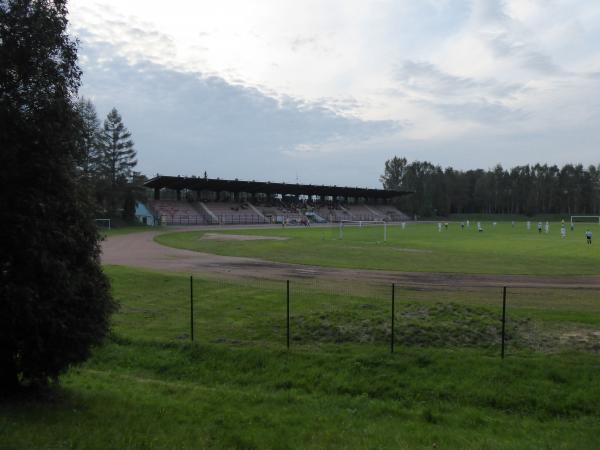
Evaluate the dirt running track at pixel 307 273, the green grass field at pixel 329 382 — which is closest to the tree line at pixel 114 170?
the dirt running track at pixel 307 273

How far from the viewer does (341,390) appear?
10047 millimetres

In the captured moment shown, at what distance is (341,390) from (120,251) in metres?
32.1

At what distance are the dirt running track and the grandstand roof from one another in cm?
5698

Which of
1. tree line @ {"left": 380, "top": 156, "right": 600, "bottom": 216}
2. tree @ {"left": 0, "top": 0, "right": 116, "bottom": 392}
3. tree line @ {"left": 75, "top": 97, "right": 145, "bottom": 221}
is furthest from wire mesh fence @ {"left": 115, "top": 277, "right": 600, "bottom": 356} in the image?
tree line @ {"left": 380, "top": 156, "right": 600, "bottom": 216}

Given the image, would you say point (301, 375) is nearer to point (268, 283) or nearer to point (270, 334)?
point (270, 334)

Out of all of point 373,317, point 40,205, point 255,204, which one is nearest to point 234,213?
point 255,204

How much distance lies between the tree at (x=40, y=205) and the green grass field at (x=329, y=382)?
1.12m

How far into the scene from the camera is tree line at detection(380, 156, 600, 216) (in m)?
148

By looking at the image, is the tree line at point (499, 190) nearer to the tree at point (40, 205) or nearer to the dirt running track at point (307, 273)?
the dirt running track at point (307, 273)

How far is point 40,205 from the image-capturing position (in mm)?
7312

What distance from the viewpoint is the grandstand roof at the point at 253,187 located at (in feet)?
296

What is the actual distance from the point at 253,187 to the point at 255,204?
27.2 feet

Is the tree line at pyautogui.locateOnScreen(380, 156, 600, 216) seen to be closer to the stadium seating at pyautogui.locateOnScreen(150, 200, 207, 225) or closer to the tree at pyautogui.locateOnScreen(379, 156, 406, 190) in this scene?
the tree at pyautogui.locateOnScreen(379, 156, 406, 190)

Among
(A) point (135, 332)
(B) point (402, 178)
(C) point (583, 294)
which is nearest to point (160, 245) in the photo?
(A) point (135, 332)
